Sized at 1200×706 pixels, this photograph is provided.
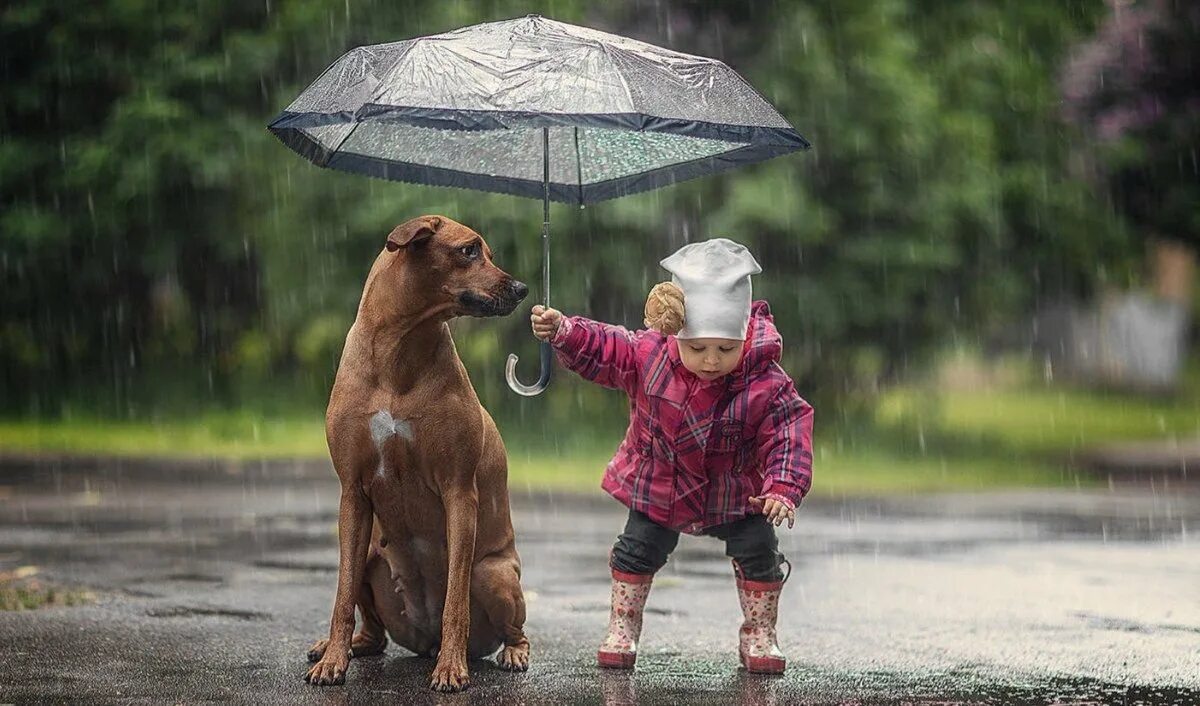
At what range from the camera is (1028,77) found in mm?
17828

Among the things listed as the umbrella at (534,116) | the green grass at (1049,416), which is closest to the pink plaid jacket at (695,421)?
the umbrella at (534,116)

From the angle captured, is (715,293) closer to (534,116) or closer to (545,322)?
(545,322)

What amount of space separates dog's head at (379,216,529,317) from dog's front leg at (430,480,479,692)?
0.63m

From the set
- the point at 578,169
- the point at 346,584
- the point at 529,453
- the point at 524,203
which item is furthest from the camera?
the point at 529,453

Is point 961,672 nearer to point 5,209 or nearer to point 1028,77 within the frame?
point 1028,77

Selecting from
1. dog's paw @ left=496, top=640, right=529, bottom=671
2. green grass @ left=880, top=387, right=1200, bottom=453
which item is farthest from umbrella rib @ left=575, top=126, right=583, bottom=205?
green grass @ left=880, top=387, right=1200, bottom=453

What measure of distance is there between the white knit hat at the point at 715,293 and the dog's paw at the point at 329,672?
1625mm

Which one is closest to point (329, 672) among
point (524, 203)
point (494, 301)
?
point (494, 301)

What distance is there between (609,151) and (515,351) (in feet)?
33.8

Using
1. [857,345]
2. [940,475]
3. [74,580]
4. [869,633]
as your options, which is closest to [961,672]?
Answer: [869,633]

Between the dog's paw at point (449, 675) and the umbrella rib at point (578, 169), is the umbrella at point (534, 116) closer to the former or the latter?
the umbrella rib at point (578, 169)

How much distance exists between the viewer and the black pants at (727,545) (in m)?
6.16

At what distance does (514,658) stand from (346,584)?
0.71m

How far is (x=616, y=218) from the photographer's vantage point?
15680 mm
